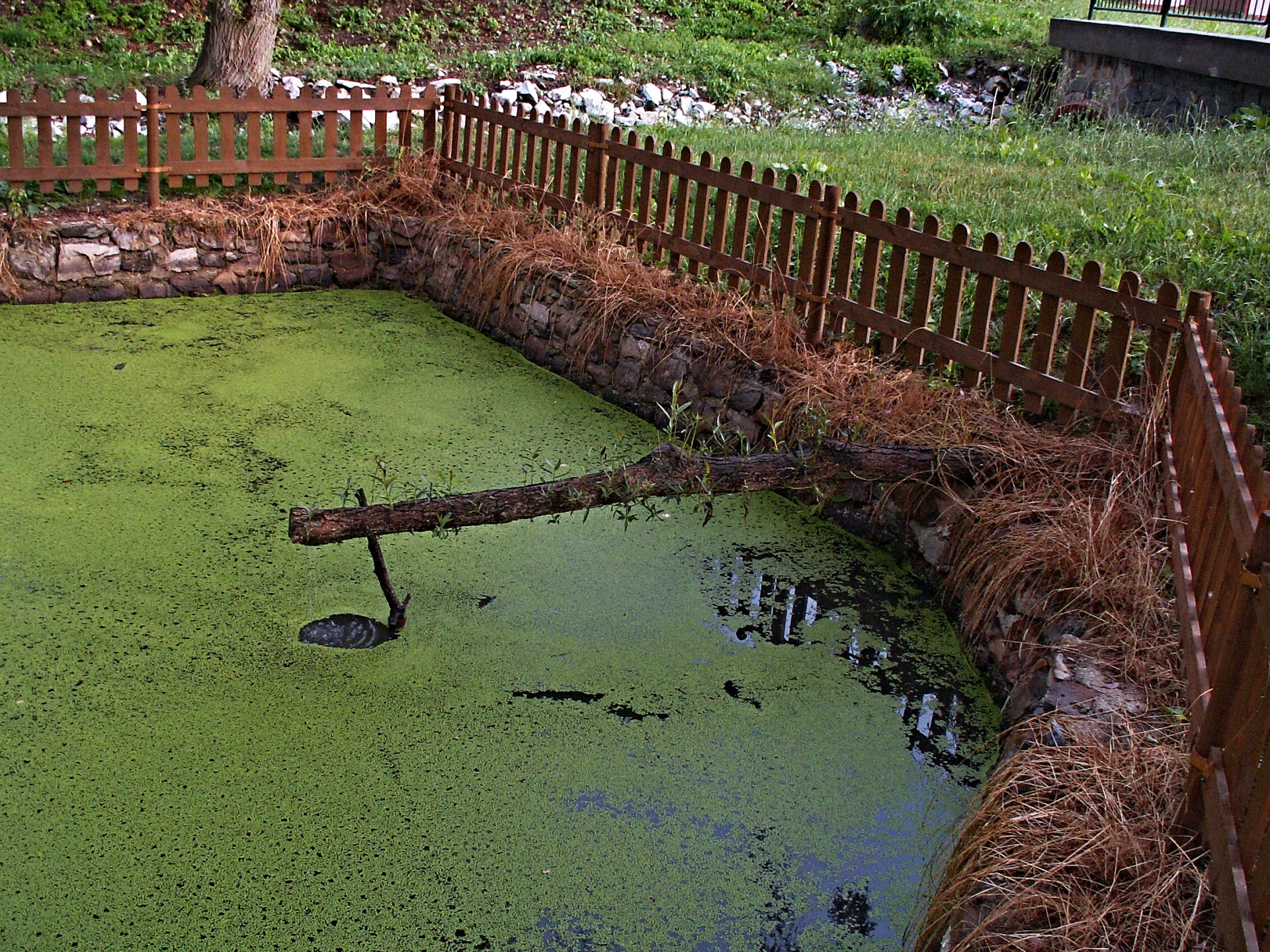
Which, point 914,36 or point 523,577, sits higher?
point 914,36

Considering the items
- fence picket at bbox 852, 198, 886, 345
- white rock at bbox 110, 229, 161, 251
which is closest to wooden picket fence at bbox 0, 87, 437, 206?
white rock at bbox 110, 229, 161, 251

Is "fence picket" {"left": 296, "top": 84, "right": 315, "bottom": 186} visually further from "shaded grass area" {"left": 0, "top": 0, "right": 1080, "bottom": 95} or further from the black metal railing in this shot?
the black metal railing

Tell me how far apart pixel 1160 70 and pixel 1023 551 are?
823 centimetres

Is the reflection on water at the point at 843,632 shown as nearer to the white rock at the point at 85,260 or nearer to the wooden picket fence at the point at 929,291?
the wooden picket fence at the point at 929,291

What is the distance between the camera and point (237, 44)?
9.01 metres

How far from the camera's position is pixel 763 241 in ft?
17.3

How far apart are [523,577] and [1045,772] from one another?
6.43 feet

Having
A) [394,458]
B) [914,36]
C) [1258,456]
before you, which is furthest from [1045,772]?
[914,36]

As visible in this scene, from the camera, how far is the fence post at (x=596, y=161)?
20.2ft

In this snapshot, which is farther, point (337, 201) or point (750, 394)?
point (337, 201)

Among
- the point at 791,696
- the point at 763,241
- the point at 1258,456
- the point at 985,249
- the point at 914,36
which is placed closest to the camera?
the point at 1258,456

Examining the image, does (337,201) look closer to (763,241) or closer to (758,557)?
(763,241)

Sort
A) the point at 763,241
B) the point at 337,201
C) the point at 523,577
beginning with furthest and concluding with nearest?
the point at 337,201, the point at 763,241, the point at 523,577

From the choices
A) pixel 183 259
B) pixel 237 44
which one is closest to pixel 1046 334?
pixel 183 259
